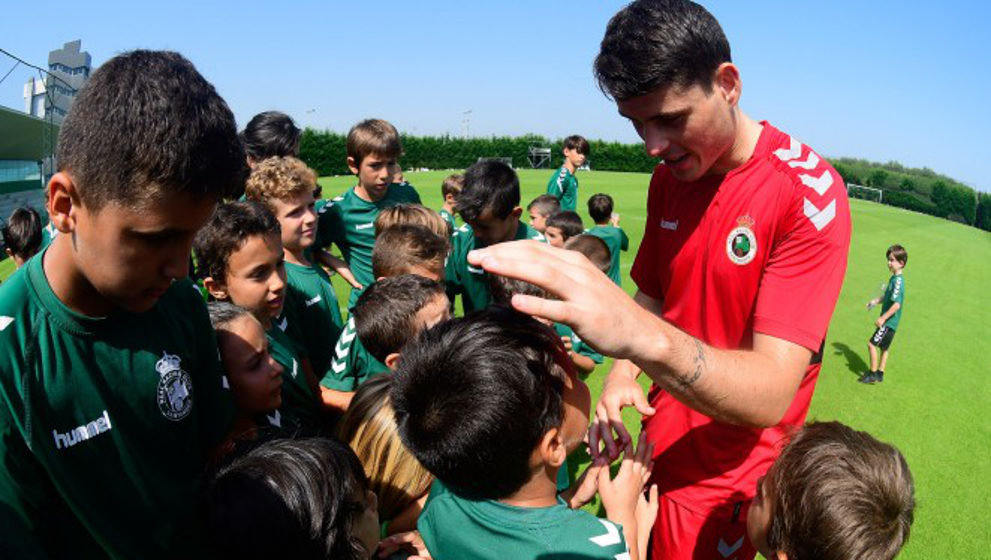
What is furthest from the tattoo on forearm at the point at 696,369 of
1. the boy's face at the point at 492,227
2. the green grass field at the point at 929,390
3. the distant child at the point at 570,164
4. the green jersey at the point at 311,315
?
the distant child at the point at 570,164

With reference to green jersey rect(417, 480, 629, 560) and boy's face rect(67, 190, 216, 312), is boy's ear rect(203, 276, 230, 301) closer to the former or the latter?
boy's face rect(67, 190, 216, 312)

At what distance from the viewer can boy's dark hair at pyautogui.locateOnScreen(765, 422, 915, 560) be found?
1863 millimetres

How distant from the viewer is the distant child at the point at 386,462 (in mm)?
2771

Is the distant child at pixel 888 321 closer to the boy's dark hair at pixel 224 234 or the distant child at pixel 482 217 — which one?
the distant child at pixel 482 217

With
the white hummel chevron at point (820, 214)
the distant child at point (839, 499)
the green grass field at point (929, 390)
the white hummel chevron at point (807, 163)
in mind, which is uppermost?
the white hummel chevron at point (807, 163)

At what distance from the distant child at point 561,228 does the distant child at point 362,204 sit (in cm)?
230

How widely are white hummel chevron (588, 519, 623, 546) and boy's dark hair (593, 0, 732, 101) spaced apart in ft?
4.29

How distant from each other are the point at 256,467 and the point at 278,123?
14.5ft

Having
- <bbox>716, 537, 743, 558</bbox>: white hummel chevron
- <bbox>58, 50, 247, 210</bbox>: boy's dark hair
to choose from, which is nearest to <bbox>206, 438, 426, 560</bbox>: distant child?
<bbox>58, 50, 247, 210</bbox>: boy's dark hair

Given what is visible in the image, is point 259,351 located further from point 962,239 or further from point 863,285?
point 962,239

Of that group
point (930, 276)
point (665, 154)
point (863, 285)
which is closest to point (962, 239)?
point (930, 276)

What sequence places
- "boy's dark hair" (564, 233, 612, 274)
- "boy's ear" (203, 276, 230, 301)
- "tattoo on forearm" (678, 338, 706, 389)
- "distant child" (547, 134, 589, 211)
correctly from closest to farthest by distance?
"tattoo on forearm" (678, 338, 706, 389) → "boy's ear" (203, 276, 230, 301) → "boy's dark hair" (564, 233, 612, 274) → "distant child" (547, 134, 589, 211)

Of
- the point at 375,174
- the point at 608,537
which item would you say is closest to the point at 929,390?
the point at 375,174

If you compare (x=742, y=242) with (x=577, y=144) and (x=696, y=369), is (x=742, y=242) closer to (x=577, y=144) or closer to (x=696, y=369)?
(x=696, y=369)
